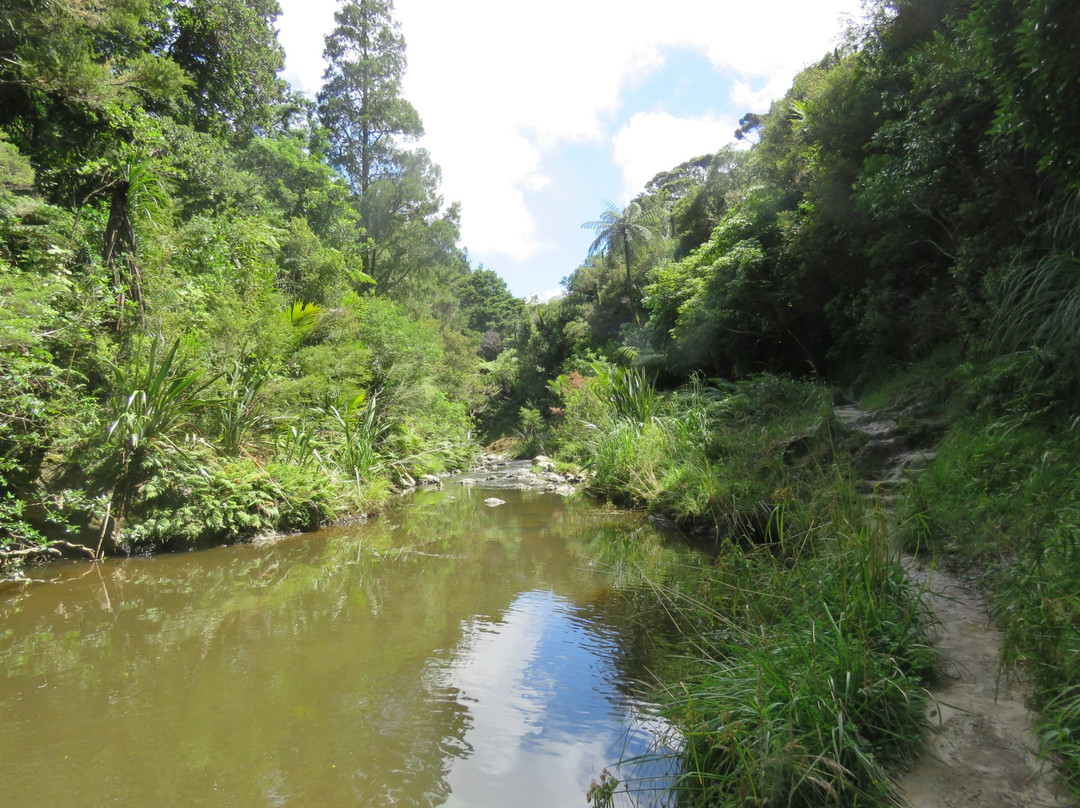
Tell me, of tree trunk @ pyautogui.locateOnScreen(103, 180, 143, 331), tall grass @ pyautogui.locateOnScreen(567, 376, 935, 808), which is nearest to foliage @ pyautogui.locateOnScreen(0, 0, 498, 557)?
tree trunk @ pyautogui.locateOnScreen(103, 180, 143, 331)

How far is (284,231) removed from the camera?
43.5 ft

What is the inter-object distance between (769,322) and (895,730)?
11.0m

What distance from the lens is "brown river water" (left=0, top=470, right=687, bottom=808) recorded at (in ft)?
7.98

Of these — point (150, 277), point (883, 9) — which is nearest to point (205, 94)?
point (150, 277)

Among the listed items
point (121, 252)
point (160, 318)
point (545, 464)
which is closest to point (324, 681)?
point (160, 318)

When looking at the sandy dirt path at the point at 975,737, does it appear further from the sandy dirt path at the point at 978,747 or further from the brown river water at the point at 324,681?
the brown river water at the point at 324,681

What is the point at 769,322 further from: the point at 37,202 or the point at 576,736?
the point at 37,202

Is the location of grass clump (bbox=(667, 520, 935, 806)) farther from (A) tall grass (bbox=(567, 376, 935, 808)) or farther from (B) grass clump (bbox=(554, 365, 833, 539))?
(B) grass clump (bbox=(554, 365, 833, 539))

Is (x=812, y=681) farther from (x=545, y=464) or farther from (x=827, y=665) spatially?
(x=545, y=464)

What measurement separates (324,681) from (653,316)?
13.7 m

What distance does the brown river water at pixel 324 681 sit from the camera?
2.43 m

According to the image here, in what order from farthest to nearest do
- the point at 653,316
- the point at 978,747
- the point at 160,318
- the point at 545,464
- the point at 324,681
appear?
1. the point at 545,464
2. the point at 653,316
3. the point at 160,318
4. the point at 324,681
5. the point at 978,747

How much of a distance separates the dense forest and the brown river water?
3.91 ft

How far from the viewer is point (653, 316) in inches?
610
